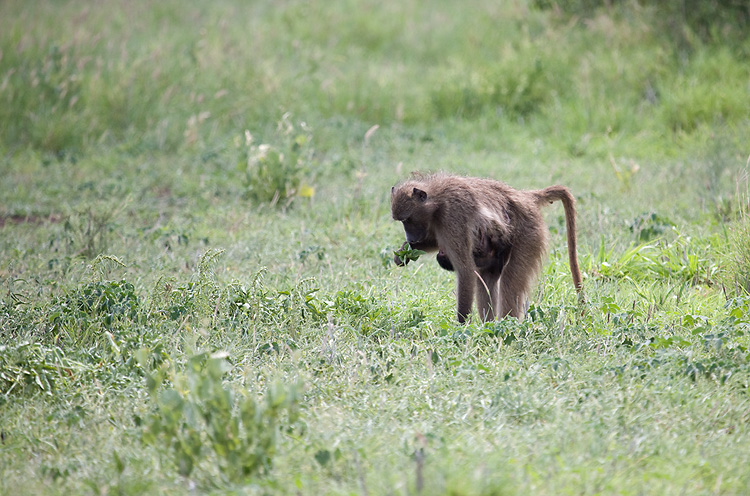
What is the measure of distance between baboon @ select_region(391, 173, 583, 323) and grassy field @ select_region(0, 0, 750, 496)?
0.92ft

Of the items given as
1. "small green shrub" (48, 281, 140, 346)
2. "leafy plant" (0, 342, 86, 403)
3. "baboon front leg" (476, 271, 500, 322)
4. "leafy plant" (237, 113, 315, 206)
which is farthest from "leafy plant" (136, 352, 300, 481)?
"leafy plant" (237, 113, 315, 206)

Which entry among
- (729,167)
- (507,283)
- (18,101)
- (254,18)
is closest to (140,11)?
(254,18)

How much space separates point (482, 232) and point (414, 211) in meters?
0.41

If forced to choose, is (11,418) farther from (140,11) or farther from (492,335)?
(140,11)

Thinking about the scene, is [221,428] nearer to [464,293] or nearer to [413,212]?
[464,293]

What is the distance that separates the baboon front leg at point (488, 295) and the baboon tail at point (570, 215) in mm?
445

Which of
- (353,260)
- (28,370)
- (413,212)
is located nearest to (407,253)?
(413,212)

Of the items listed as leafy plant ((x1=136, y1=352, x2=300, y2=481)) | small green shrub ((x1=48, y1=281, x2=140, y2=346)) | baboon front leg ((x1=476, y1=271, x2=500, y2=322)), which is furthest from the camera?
baboon front leg ((x1=476, y1=271, x2=500, y2=322))

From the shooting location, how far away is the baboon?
13.8ft

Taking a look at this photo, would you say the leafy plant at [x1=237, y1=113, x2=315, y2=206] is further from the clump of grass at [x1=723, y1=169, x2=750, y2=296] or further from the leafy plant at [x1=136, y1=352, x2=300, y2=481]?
the leafy plant at [x1=136, y1=352, x2=300, y2=481]

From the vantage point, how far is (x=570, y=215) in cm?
445

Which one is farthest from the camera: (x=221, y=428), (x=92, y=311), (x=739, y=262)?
(x=739, y=262)

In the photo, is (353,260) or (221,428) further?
(353,260)

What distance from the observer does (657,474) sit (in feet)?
8.79
